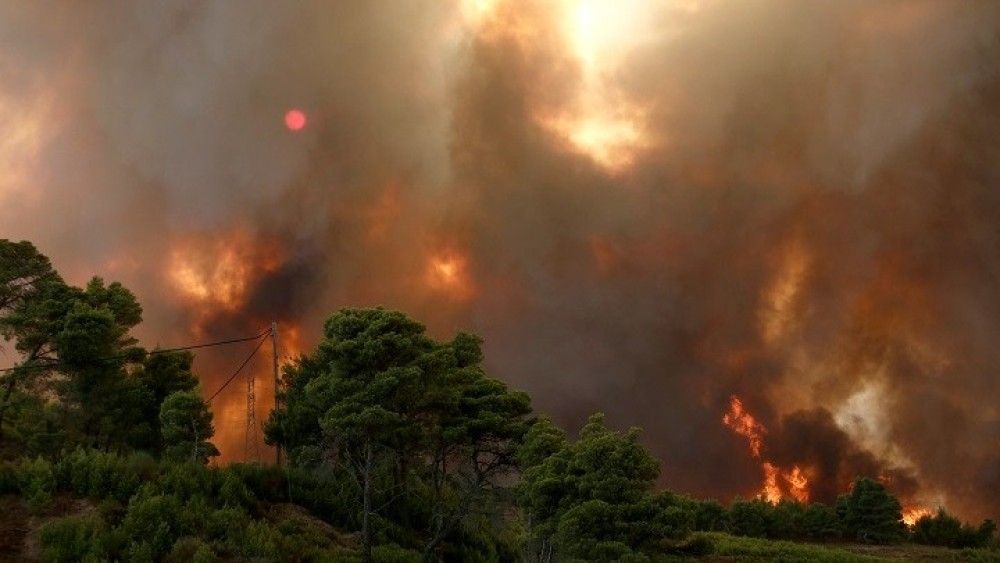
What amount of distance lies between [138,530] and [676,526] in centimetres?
2246

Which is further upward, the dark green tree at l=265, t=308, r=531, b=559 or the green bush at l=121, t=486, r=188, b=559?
the dark green tree at l=265, t=308, r=531, b=559

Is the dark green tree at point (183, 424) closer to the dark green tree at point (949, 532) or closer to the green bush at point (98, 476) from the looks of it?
the green bush at point (98, 476)

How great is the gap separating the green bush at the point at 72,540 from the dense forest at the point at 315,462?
0.29 ft

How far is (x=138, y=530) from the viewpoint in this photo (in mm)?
28750

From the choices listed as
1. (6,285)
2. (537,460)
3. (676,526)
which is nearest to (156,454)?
(6,285)

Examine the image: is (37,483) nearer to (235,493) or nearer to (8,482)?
(8,482)

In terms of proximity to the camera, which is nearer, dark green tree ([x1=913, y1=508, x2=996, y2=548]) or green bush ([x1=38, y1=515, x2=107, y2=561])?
green bush ([x1=38, y1=515, x2=107, y2=561])

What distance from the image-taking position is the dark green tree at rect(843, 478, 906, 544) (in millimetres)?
109625

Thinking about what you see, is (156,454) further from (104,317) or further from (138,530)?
(138,530)

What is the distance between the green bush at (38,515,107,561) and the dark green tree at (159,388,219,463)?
1946 cm

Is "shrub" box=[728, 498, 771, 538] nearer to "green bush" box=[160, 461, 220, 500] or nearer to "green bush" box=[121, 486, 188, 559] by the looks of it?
"green bush" box=[160, 461, 220, 500]

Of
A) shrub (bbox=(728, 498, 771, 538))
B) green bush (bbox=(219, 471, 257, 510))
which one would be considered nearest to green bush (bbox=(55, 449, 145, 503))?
green bush (bbox=(219, 471, 257, 510))

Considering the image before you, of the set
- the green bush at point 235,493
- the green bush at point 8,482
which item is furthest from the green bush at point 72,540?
the green bush at point 235,493

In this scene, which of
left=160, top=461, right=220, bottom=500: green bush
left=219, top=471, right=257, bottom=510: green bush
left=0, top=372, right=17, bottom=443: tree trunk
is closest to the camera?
left=160, top=461, right=220, bottom=500: green bush
